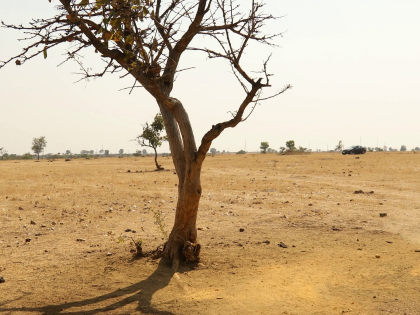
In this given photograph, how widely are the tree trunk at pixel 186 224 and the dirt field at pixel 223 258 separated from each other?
22cm

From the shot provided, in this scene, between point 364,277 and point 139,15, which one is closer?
point 139,15

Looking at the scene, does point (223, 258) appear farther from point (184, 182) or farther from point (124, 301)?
point (124, 301)

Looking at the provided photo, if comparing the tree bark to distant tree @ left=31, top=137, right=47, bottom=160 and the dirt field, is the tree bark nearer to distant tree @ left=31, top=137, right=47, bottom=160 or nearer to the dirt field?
the dirt field

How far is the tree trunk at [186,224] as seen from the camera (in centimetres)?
658

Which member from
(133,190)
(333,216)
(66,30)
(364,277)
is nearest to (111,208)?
(133,190)

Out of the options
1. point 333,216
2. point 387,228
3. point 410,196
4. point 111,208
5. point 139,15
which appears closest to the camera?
point 139,15

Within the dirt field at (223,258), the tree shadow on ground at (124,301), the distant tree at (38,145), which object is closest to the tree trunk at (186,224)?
the dirt field at (223,258)

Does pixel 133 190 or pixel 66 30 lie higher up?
pixel 66 30

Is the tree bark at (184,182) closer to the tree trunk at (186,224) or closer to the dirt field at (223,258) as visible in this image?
the tree trunk at (186,224)

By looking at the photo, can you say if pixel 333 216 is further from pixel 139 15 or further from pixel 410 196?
pixel 139 15

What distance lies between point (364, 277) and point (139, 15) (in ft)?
15.2

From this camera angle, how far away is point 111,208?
12211 millimetres

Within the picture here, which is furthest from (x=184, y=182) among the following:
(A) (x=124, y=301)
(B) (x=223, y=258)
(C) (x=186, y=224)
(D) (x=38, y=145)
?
(D) (x=38, y=145)

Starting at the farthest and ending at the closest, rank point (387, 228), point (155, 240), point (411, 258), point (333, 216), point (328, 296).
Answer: point (333, 216)
point (387, 228)
point (155, 240)
point (411, 258)
point (328, 296)
